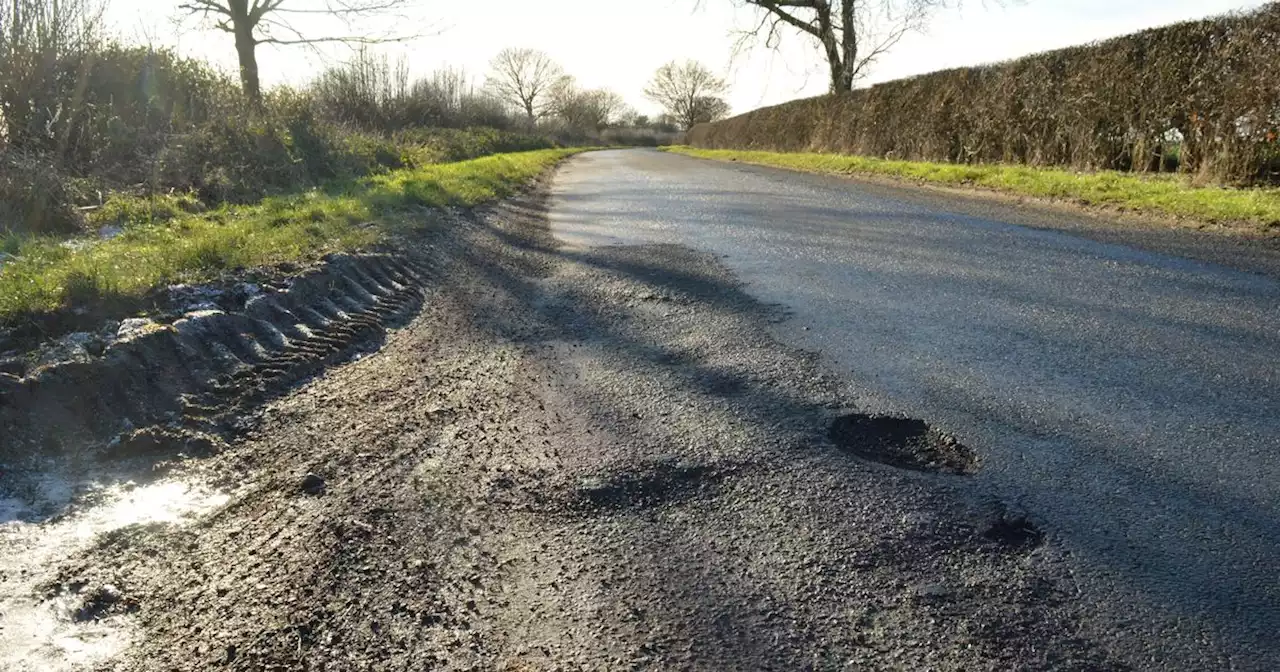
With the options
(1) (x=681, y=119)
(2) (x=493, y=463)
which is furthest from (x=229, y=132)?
(1) (x=681, y=119)

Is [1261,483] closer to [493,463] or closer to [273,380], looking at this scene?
[493,463]

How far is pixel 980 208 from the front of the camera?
911 cm

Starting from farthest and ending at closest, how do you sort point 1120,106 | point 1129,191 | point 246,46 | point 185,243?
point 246,46 < point 1120,106 < point 1129,191 < point 185,243

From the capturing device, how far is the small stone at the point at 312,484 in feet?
8.21

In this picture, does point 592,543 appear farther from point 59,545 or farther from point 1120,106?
point 1120,106

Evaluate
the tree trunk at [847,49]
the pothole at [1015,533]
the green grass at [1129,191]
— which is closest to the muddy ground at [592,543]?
the pothole at [1015,533]

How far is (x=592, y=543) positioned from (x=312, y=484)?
42.5 inches

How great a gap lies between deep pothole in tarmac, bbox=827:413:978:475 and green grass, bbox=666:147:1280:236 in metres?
5.79

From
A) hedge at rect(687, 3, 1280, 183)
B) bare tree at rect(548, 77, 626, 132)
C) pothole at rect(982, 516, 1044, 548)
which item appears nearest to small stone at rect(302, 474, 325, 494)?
pothole at rect(982, 516, 1044, 548)

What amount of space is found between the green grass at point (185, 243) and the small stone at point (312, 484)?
7.11ft

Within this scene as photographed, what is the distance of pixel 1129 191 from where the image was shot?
8.62 meters

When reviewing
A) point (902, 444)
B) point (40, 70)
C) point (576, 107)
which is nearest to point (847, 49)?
point (40, 70)

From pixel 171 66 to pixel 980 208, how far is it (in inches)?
506

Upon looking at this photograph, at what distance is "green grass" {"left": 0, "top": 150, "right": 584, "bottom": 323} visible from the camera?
393cm
